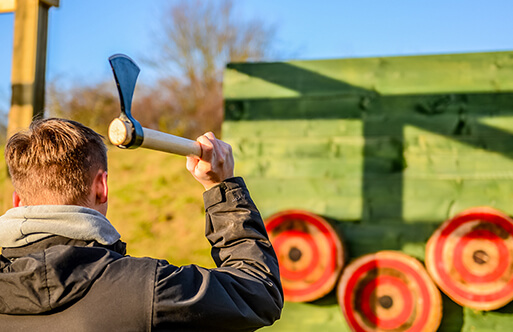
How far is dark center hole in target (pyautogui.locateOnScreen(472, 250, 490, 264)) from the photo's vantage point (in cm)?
255

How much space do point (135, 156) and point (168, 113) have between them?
3671mm

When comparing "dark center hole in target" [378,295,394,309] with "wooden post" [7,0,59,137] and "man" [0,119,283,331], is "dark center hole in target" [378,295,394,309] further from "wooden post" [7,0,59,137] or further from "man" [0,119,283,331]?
"wooden post" [7,0,59,137]

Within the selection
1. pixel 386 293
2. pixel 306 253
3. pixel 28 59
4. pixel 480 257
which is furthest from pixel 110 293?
pixel 480 257

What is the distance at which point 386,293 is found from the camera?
2678 millimetres

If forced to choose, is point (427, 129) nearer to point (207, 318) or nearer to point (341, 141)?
point (341, 141)

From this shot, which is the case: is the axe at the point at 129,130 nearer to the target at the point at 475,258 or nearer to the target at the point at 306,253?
the target at the point at 306,253

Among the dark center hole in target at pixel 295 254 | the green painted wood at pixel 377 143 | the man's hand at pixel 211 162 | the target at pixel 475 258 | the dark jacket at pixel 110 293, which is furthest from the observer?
the dark center hole in target at pixel 295 254

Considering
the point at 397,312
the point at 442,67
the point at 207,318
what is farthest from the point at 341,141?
the point at 207,318

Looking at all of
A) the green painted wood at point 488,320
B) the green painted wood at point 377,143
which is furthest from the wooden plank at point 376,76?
the green painted wood at point 488,320

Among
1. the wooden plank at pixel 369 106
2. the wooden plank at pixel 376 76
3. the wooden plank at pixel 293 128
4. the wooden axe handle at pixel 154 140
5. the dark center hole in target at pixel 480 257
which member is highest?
the wooden plank at pixel 376 76

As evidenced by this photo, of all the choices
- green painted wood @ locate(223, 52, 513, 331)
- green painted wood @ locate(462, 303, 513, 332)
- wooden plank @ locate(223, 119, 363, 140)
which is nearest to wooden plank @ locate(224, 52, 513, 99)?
green painted wood @ locate(223, 52, 513, 331)

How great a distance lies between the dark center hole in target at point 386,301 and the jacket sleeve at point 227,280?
166 cm

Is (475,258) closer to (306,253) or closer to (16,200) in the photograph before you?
(306,253)

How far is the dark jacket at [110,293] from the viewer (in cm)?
97
